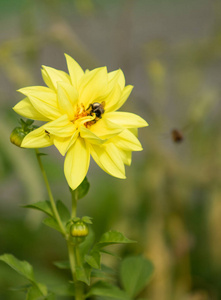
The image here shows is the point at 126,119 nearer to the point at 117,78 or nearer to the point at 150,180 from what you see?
the point at 117,78

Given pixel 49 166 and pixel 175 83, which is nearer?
pixel 49 166

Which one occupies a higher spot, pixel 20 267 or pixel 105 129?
pixel 105 129

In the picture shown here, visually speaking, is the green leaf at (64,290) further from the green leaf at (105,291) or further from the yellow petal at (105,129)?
the yellow petal at (105,129)

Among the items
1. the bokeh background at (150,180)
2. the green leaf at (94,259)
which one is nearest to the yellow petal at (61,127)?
the green leaf at (94,259)

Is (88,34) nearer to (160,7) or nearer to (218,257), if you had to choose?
(160,7)

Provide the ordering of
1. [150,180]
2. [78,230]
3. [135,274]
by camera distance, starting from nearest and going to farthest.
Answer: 1. [78,230]
2. [135,274]
3. [150,180]

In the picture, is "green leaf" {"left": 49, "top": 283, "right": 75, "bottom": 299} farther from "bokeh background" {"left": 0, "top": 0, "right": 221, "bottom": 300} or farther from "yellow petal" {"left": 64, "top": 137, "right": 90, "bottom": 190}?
"bokeh background" {"left": 0, "top": 0, "right": 221, "bottom": 300}

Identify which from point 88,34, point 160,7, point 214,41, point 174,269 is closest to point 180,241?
point 174,269

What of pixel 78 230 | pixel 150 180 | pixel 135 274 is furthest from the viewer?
pixel 150 180

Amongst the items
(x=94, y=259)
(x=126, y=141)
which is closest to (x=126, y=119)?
(x=126, y=141)
